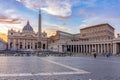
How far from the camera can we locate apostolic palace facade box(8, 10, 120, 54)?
282ft

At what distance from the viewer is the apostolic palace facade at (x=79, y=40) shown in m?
85.9

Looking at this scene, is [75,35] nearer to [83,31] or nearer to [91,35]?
[83,31]

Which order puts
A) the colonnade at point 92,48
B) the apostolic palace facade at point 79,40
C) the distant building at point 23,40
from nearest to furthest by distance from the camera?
the apostolic palace facade at point 79,40 → the colonnade at point 92,48 → the distant building at point 23,40

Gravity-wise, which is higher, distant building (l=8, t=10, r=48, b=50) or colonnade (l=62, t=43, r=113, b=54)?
distant building (l=8, t=10, r=48, b=50)

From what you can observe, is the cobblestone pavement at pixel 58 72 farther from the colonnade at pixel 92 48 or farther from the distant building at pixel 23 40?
the distant building at pixel 23 40

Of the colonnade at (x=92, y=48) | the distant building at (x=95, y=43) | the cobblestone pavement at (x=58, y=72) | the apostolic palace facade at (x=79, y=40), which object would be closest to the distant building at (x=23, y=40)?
the apostolic palace facade at (x=79, y=40)

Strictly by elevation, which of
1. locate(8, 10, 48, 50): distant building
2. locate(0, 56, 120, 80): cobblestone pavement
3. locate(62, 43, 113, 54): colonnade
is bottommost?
locate(0, 56, 120, 80): cobblestone pavement

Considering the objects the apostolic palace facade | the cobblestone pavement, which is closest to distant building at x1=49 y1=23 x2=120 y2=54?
the apostolic palace facade

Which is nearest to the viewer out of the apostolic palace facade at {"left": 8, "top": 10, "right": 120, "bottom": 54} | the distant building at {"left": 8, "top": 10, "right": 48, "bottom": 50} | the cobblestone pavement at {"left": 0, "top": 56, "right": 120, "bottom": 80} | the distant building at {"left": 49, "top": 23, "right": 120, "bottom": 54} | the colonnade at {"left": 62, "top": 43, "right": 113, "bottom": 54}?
the cobblestone pavement at {"left": 0, "top": 56, "right": 120, "bottom": 80}

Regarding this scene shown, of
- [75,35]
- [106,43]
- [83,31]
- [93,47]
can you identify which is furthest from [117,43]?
[75,35]

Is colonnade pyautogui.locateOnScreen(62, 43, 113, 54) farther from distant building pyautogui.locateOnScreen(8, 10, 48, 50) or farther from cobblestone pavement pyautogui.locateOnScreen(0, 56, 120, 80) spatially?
cobblestone pavement pyautogui.locateOnScreen(0, 56, 120, 80)

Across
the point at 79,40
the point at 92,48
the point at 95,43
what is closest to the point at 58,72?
the point at 95,43

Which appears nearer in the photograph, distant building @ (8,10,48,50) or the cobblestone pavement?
the cobblestone pavement

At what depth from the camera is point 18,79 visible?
12.4 meters
